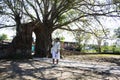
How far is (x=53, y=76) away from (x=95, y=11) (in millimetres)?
10680

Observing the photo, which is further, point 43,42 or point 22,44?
point 43,42

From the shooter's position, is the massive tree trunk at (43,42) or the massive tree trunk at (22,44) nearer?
the massive tree trunk at (22,44)

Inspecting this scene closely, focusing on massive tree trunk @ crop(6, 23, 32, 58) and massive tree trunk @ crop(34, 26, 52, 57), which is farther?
massive tree trunk @ crop(34, 26, 52, 57)

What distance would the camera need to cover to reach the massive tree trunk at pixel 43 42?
24.0 meters

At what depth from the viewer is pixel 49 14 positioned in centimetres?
2339

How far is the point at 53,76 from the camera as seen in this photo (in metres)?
12.1

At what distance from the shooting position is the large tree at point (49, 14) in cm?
2152

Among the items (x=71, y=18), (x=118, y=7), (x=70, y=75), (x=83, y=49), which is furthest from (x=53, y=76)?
(x=83, y=49)

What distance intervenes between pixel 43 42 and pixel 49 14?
2.94 metres

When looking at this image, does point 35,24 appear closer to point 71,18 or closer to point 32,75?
point 71,18

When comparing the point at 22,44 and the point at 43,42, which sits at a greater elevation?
the point at 43,42

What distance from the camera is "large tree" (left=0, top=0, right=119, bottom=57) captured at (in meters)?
21.5

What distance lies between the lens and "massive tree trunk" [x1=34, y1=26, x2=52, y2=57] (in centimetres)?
2400

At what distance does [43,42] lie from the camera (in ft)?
81.8
